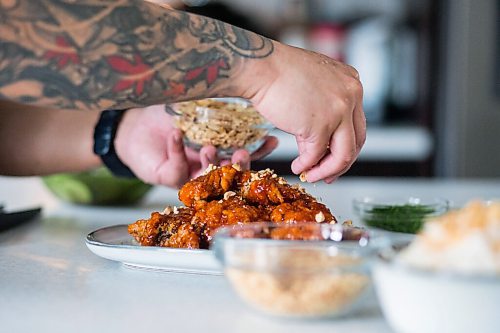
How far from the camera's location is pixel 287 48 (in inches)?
42.1

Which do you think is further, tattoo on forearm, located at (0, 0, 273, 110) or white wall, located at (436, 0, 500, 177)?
white wall, located at (436, 0, 500, 177)

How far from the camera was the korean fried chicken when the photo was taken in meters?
1.05

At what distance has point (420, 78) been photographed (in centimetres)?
382

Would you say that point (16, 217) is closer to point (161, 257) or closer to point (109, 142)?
point (109, 142)

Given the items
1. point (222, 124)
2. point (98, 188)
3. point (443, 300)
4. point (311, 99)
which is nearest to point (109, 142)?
point (98, 188)

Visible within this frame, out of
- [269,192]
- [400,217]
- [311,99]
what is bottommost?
[400,217]

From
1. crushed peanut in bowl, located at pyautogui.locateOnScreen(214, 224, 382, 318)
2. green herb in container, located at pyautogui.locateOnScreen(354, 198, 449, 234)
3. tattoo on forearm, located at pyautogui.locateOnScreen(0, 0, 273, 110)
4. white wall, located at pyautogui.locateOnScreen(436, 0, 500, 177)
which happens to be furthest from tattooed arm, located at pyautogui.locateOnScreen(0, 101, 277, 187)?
white wall, located at pyautogui.locateOnScreen(436, 0, 500, 177)

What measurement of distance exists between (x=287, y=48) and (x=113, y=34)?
0.25 m

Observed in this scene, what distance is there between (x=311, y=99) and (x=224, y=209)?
0.63 ft

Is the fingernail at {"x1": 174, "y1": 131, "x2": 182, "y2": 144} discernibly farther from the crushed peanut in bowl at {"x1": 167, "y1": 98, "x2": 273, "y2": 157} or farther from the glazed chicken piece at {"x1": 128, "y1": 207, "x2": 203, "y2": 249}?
the glazed chicken piece at {"x1": 128, "y1": 207, "x2": 203, "y2": 249}

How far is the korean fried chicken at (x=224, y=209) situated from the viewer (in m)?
1.05

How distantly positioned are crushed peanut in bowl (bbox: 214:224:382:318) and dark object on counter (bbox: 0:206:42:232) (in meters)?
0.75

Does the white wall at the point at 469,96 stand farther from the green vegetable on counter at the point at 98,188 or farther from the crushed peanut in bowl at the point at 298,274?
the crushed peanut in bowl at the point at 298,274

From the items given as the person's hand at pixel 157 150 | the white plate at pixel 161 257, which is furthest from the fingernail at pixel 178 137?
the white plate at pixel 161 257
